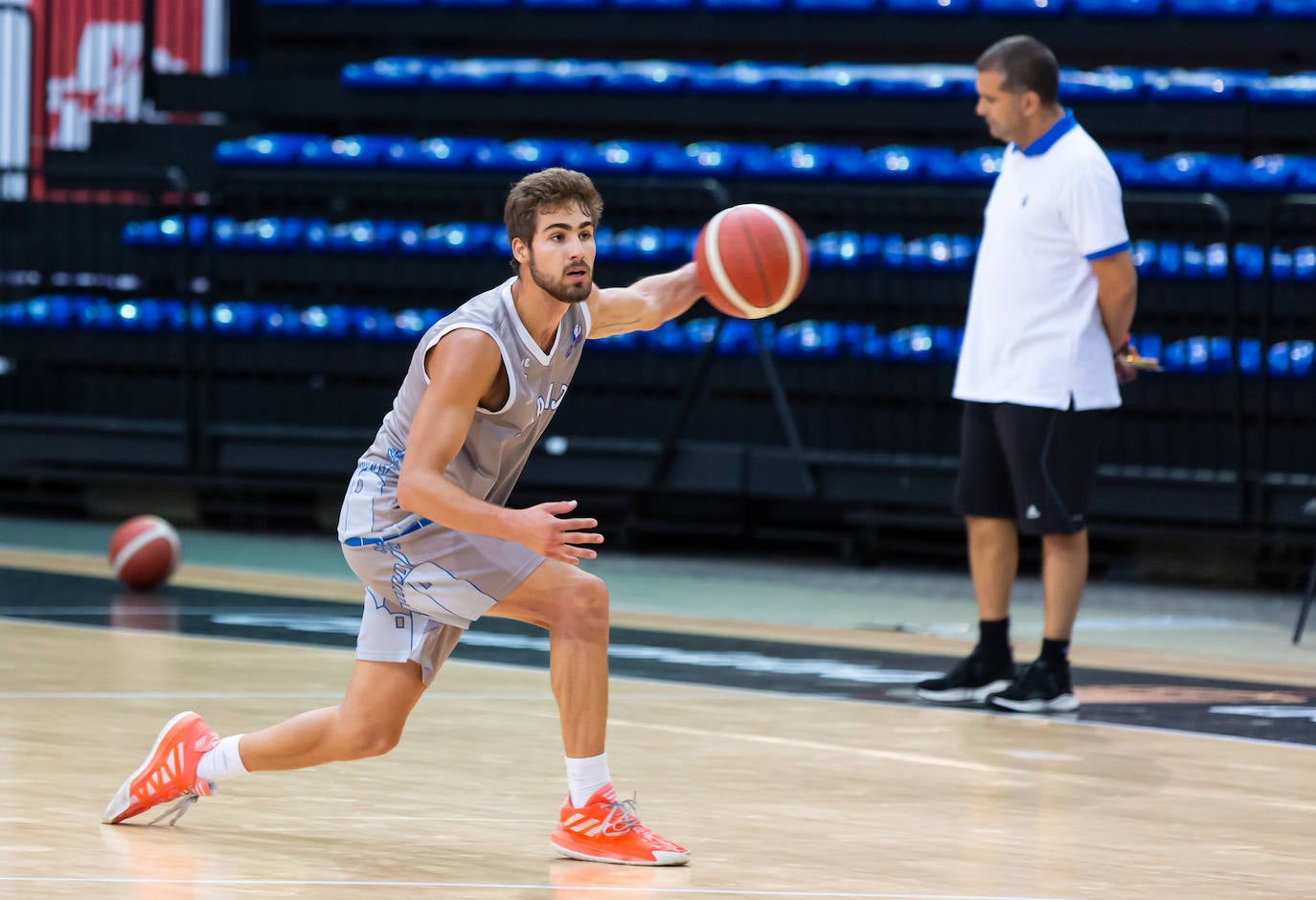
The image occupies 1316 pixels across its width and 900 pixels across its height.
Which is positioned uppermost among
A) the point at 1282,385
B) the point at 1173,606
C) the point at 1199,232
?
the point at 1199,232

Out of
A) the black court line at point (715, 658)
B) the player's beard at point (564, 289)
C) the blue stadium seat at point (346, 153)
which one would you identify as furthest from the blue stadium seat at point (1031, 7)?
the player's beard at point (564, 289)

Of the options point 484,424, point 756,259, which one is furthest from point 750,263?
point 484,424

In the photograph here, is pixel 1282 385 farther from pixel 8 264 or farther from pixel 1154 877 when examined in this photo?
pixel 8 264

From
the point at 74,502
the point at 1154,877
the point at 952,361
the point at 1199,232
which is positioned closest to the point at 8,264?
the point at 74,502

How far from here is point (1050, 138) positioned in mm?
6719

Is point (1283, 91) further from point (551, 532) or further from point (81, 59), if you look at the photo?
point (81, 59)

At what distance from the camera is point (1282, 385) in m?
9.70

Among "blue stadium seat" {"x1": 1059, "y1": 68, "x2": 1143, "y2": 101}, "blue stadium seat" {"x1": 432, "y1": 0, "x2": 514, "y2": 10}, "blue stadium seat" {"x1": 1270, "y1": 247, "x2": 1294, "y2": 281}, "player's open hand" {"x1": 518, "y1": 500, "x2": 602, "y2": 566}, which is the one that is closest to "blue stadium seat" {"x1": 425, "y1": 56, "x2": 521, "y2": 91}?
"blue stadium seat" {"x1": 432, "y1": 0, "x2": 514, "y2": 10}

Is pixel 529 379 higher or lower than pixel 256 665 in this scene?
higher

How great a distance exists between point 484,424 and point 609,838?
0.93 m

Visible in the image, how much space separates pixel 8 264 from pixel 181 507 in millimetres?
1991

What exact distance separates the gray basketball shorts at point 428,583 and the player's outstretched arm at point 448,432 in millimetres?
136

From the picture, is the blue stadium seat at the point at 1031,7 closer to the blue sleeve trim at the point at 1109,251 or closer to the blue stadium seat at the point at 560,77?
the blue stadium seat at the point at 560,77

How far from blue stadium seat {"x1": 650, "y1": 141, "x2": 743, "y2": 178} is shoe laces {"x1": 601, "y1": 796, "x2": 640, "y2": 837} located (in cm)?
770
